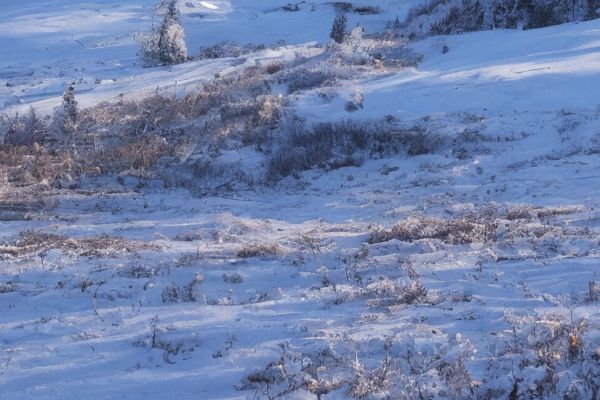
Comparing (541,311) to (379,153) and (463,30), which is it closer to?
A: (379,153)

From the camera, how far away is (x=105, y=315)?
558 cm

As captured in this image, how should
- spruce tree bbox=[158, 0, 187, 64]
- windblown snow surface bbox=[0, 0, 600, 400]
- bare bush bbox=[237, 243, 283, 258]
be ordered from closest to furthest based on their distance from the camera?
windblown snow surface bbox=[0, 0, 600, 400]
bare bush bbox=[237, 243, 283, 258]
spruce tree bbox=[158, 0, 187, 64]

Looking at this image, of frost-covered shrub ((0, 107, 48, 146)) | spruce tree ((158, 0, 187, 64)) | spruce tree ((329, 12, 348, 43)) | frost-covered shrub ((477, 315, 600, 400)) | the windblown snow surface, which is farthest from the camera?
spruce tree ((158, 0, 187, 64))

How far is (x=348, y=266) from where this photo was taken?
6750mm

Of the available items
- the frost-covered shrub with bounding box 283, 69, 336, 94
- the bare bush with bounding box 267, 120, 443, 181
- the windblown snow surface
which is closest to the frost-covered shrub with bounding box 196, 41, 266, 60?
the frost-covered shrub with bounding box 283, 69, 336, 94

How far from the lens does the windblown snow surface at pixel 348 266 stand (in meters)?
4.40

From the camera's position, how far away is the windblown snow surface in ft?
14.4

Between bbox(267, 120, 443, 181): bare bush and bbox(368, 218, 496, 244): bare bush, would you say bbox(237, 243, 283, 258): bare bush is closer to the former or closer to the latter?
bbox(368, 218, 496, 244): bare bush

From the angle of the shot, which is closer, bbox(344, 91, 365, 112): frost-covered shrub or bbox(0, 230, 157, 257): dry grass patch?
bbox(0, 230, 157, 257): dry grass patch

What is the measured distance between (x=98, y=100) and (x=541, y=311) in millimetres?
14004

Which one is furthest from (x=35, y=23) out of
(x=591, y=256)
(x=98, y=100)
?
(x=591, y=256)

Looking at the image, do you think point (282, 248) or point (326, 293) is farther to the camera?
point (282, 248)

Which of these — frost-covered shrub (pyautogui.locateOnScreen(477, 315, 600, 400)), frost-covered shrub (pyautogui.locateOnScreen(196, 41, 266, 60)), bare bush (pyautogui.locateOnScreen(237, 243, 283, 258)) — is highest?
frost-covered shrub (pyautogui.locateOnScreen(196, 41, 266, 60))

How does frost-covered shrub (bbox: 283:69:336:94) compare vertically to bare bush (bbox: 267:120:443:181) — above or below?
above
